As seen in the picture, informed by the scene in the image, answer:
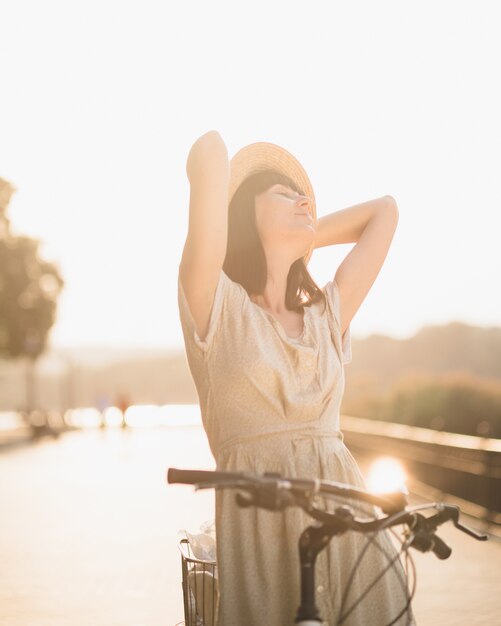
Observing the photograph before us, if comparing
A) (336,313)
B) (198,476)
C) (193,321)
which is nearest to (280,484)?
(198,476)

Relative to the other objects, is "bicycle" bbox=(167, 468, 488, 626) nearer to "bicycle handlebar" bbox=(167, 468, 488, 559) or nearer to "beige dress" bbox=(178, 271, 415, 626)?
"bicycle handlebar" bbox=(167, 468, 488, 559)

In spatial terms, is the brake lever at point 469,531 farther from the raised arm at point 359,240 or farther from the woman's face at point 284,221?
the woman's face at point 284,221

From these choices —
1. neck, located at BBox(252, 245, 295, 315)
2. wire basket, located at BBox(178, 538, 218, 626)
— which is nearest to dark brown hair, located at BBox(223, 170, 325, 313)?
neck, located at BBox(252, 245, 295, 315)

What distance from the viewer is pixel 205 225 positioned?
342 centimetres

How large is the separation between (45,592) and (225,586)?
5.82 metres

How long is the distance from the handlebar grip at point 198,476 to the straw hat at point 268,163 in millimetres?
1407

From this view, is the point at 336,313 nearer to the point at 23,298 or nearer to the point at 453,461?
the point at 453,461

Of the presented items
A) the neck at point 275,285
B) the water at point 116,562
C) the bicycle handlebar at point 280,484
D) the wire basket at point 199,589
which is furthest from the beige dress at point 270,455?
the water at point 116,562

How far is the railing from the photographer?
41.8 ft

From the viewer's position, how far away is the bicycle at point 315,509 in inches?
107

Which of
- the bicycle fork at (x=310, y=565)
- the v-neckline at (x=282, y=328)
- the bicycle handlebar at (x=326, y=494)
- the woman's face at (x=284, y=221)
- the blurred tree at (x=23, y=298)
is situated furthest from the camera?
the blurred tree at (x=23, y=298)

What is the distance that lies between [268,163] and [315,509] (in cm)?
152

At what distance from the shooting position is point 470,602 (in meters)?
8.35

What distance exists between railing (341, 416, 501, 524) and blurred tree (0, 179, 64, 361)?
84.0 feet
